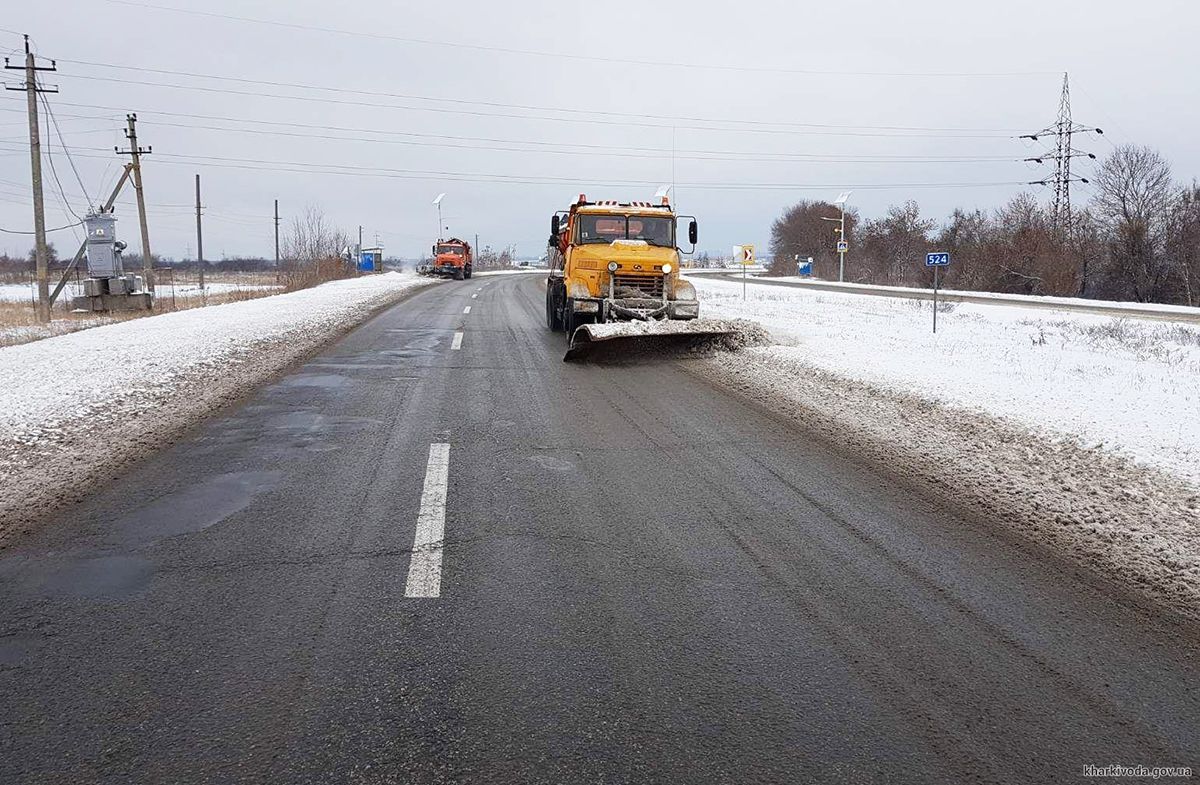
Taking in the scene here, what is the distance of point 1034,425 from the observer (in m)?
7.80

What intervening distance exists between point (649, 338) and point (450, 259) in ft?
146

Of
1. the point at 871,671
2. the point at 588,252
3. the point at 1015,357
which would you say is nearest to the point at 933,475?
the point at 871,671

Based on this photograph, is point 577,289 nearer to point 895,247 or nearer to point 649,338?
point 649,338

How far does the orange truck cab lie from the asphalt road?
50161 millimetres

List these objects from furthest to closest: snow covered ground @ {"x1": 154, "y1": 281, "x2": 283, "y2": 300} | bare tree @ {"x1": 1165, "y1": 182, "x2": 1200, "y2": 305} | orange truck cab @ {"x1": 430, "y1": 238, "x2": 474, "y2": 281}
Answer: orange truck cab @ {"x1": 430, "y1": 238, "x2": 474, "y2": 281} < snow covered ground @ {"x1": 154, "y1": 281, "x2": 283, "y2": 300} < bare tree @ {"x1": 1165, "y1": 182, "x2": 1200, "y2": 305}

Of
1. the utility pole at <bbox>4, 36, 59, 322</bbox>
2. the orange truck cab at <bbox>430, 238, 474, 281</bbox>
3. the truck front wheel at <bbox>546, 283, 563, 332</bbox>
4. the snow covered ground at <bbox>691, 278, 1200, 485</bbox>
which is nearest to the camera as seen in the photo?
the snow covered ground at <bbox>691, 278, 1200, 485</bbox>

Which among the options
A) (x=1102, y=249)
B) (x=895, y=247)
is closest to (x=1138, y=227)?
(x=1102, y=249)

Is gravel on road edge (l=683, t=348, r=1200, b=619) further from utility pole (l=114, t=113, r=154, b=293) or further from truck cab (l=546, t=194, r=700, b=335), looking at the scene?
utility pole (l=114, t=113, r=154, b=293)

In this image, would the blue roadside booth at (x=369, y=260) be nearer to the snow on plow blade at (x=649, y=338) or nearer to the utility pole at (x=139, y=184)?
the utility pole at (x=139, y=184)

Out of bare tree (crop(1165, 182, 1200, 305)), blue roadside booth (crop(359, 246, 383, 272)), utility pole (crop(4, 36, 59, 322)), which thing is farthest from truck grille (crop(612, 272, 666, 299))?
blue roadside booth (crop(359, 246, 383, 272))

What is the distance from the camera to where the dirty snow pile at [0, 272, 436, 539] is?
6.51 meters

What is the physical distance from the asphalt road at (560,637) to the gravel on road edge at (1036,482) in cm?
34

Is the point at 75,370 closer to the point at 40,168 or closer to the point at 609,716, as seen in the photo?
the point at 609,716

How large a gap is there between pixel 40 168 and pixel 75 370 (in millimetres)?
17447
